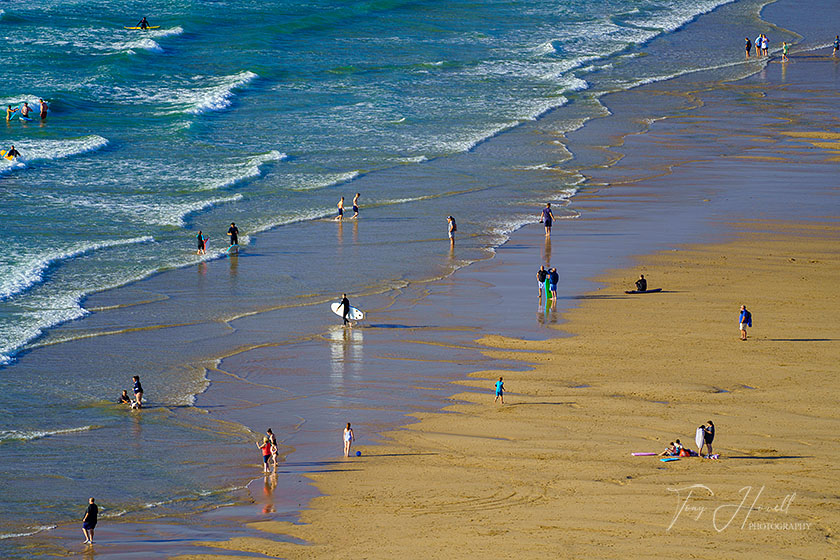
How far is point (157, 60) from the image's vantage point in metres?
57.0

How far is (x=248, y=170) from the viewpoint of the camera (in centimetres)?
3791

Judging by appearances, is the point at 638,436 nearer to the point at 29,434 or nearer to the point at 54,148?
the point at 29,434

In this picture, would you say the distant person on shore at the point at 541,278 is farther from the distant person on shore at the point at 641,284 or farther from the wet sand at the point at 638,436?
the distant person on shore at the point at 641,284

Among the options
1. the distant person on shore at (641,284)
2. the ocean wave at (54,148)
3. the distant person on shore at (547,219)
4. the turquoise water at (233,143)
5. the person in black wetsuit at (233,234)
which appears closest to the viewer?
the turquoise water at (233,143)

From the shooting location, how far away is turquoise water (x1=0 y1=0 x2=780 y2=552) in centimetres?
1947

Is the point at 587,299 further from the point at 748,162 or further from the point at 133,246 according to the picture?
the point at 748,162

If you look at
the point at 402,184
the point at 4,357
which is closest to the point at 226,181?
the point at 402,184

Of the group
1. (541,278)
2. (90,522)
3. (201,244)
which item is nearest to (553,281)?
(541,278)

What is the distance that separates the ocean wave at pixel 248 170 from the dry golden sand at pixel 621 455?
16.3 meters

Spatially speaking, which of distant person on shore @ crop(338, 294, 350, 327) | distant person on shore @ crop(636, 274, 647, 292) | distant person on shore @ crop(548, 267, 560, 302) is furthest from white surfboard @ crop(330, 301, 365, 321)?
distant person on shore @ crop(636, 274, 647, 292)

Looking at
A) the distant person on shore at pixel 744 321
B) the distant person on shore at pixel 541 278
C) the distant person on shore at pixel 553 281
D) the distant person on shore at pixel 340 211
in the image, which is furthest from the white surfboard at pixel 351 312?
the distant person on shore at pixel 340 211

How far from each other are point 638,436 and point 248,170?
2365 centimetres

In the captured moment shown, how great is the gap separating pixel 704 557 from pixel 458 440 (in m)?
5.15

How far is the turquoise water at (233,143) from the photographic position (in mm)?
19469
